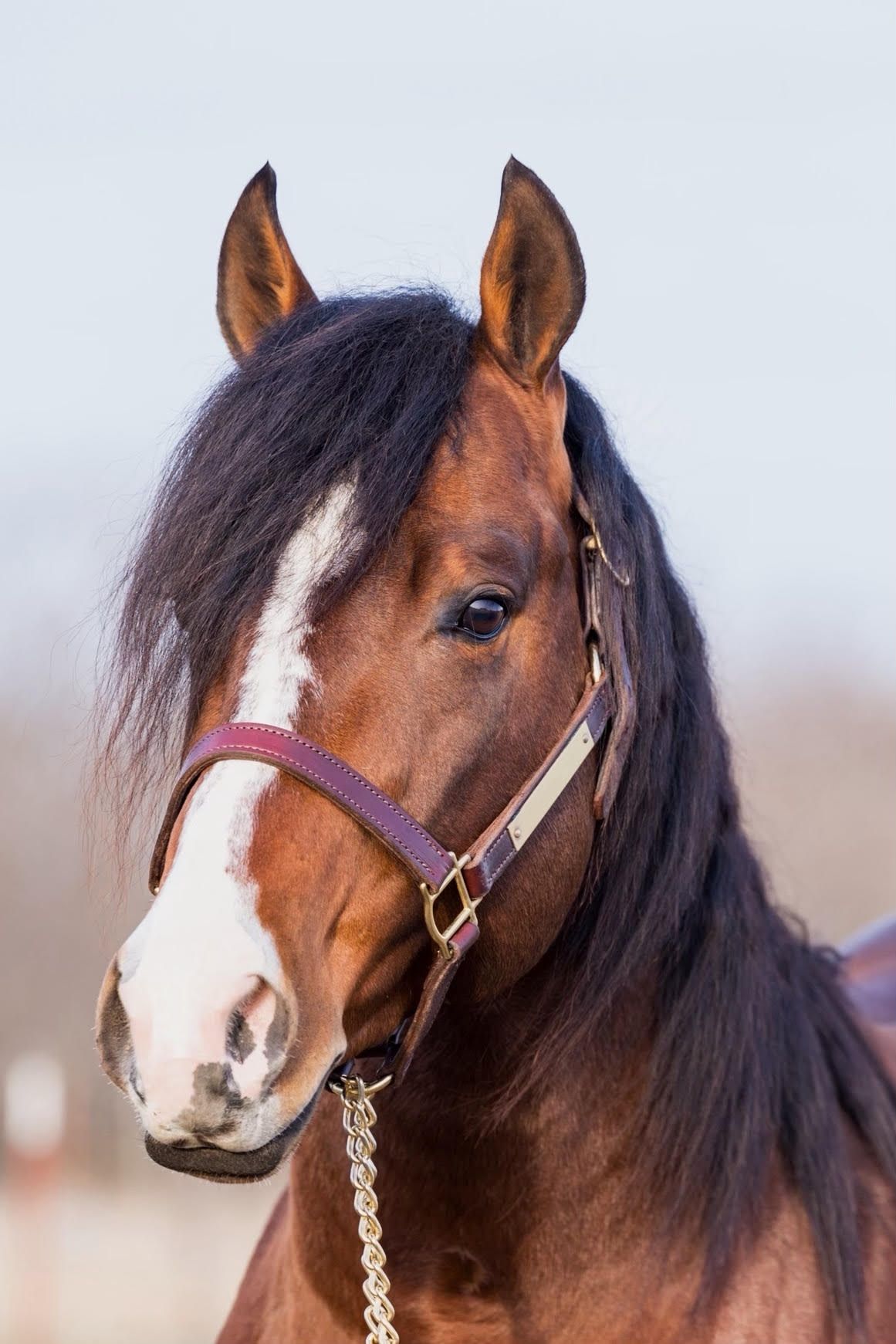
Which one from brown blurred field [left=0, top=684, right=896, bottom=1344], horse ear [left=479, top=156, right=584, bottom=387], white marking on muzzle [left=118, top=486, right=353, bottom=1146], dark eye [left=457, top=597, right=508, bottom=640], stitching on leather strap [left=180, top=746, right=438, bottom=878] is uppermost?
horse ear [left=479, top=156, right=584, bottom=387]

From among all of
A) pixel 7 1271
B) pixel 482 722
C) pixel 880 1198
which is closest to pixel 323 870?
pixel 482 722

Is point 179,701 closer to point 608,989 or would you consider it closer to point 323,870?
point 323,870

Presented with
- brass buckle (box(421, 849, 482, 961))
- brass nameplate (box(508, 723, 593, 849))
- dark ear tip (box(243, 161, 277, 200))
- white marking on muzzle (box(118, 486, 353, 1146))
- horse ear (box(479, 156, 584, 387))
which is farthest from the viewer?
dark ear tip (box(243, 161, 277, 200))

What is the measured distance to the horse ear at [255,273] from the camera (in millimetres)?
2576

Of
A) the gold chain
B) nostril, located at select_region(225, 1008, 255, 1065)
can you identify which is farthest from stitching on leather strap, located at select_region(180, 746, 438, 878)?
the gold chain

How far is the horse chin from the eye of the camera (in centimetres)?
169

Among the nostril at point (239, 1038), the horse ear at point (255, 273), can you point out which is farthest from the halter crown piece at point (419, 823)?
the horse ear at point (255, 273)

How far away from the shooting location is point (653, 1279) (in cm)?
226

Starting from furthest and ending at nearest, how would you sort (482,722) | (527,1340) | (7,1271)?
(7,1271)
(527,1340)
(482,722)

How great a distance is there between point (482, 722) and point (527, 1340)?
105cm

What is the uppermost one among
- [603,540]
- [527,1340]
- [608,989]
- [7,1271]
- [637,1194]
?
[603,540]

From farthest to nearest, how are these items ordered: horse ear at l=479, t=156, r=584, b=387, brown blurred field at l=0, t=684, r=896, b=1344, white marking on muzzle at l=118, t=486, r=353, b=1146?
brown blurred field at l=0, t=684, r=896, b=1344 → horse ear at l=479, t=156, r=584, b=387 → white marking on muzzle at l=118, t=486, r=353, b=1146

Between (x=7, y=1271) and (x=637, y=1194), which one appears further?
(x=7, y=1271)

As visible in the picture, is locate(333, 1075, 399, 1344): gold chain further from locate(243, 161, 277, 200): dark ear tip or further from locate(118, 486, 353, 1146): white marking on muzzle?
locate(243, 161, 277, 200): dark ear tip
